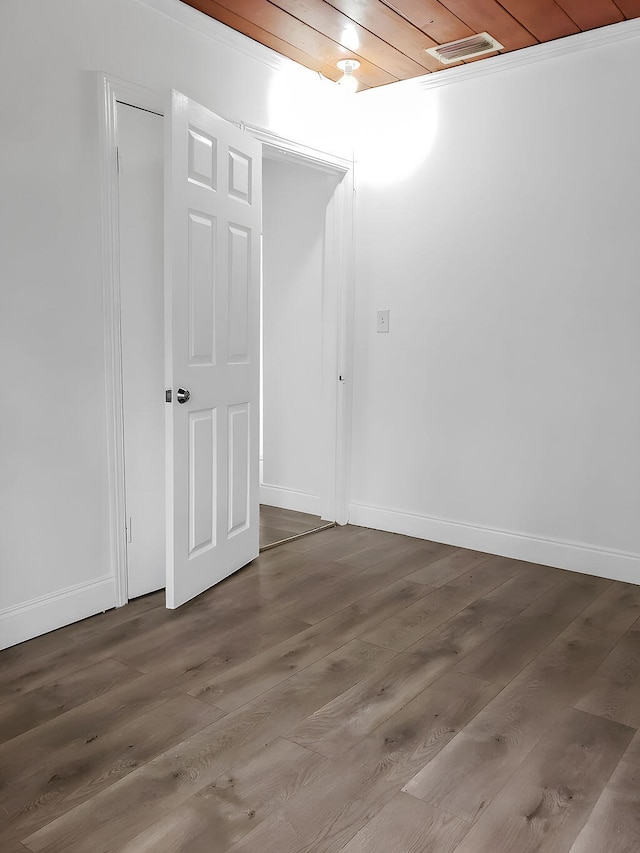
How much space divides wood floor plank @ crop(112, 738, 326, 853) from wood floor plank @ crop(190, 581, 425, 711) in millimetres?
325

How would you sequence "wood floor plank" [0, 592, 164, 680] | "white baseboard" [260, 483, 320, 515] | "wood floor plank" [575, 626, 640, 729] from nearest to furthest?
"wood floor plank" [575, 626, 640, 729]
"wood floor plank" [0, 592, 164, 680]
"white baseboard" [260, 483, 320, 515]

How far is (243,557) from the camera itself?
355 centimetres

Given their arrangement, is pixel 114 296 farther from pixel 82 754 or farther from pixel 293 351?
pixel 293 351

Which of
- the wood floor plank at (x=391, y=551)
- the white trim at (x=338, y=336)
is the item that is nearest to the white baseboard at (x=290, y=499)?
the white trim at (x=338, y=336)

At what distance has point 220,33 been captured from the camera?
3287mm

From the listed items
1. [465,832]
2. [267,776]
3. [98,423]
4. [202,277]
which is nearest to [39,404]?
[98,423]

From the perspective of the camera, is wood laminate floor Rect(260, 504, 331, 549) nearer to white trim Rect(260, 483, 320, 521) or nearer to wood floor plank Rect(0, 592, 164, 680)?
white trim Rect(260, 483, 320, 521)

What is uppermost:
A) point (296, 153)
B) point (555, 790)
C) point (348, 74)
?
point (348, 74)

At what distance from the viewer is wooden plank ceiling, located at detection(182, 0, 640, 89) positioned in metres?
3.05

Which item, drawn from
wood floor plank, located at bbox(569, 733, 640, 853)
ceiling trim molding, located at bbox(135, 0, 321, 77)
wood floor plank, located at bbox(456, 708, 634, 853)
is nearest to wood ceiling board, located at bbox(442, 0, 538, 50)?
ceiling trim molding, located at bbox(135, 0, 321, 77)

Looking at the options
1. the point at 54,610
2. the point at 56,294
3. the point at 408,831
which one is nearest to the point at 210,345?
the point at 56,294

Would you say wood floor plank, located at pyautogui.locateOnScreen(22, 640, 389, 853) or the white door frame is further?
the white door frame

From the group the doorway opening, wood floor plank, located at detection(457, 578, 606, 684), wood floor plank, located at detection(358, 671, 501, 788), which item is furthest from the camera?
the doorway opening

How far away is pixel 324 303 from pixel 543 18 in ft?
6.13
